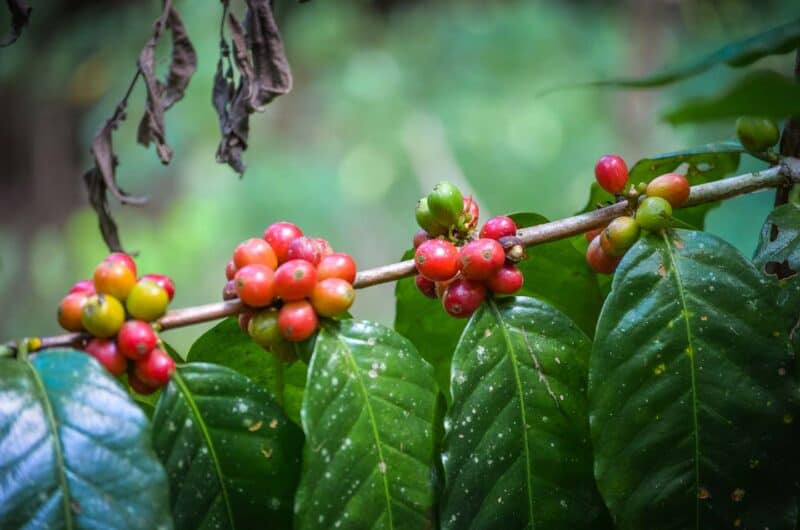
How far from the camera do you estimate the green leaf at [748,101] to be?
1.30 feet

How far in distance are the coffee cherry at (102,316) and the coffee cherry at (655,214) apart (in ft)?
→ 1.63

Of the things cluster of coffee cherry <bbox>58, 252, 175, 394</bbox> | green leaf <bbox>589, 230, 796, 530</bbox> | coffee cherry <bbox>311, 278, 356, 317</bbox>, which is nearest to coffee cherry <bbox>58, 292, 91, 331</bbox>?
cluster of coffee cherry <bbox>58, 252, 175, 394</bbox>

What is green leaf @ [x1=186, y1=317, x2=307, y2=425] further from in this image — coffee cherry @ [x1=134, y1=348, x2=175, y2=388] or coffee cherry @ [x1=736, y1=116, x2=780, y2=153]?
coffee cherry @ [x1=736, y1=116, x2=780, y2=153]

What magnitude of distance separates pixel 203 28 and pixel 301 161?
895mm

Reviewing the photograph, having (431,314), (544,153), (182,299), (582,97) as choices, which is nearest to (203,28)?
(182,299)

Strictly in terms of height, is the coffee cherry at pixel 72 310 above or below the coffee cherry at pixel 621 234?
below

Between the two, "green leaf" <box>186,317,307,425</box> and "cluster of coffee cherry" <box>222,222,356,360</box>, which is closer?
"cluster of coffee cherry" <box>222,222,356,360</box>

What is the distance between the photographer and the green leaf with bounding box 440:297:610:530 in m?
0.68

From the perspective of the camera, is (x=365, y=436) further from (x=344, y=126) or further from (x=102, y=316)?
(x=344, y=126)

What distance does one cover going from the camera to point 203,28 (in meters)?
3.27

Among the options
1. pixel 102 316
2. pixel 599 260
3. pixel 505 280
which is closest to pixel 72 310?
pixel 102 316

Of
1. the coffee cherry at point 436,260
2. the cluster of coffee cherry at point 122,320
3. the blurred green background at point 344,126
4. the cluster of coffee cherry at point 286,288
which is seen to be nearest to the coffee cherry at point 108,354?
the cluster of coffee cherry at point 122,320

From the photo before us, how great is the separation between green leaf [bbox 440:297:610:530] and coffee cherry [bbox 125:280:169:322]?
277 millimetres

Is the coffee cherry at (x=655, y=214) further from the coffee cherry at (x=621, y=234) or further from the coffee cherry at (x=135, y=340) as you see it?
the coffee cherry at (x=135, y=340)
